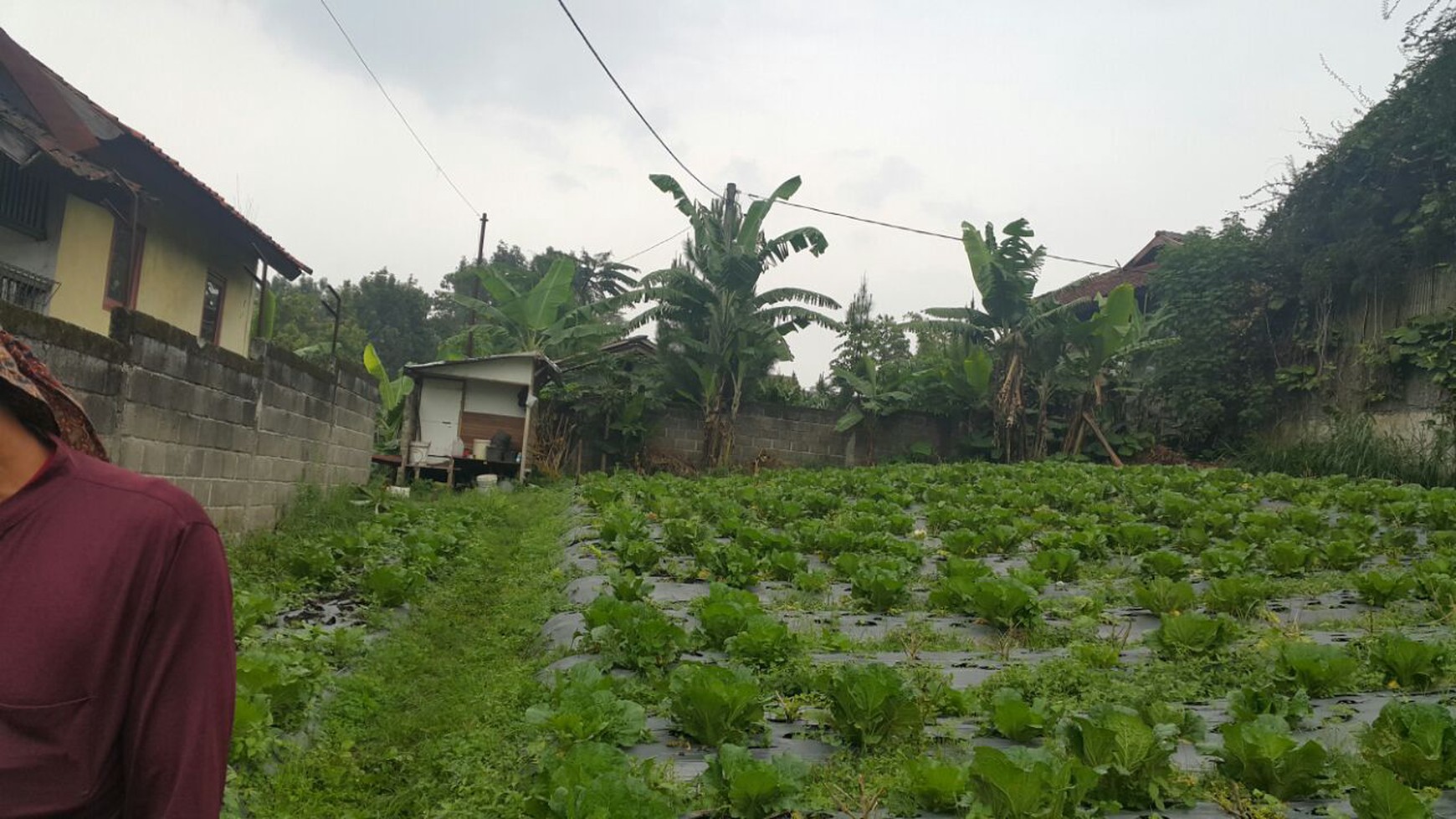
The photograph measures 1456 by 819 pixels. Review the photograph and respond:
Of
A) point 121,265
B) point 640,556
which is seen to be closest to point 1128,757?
point 640,556

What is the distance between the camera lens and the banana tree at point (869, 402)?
767 inches

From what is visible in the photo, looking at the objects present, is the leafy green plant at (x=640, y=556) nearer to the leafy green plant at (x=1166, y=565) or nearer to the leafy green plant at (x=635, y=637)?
the leafy green plant at (x=635, y=637)

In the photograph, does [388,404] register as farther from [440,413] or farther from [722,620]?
[722,620]

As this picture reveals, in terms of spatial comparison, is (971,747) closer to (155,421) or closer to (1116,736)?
(1116,736)

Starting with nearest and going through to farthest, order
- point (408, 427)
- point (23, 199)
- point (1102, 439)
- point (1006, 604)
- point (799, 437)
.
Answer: point (1006, 604) < point (23, 199) < point (1102, 439) < point (408, 427) < point (799, 437)

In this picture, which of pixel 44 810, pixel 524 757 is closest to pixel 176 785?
pixel 44 810

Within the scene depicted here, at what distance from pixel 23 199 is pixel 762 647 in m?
9.54

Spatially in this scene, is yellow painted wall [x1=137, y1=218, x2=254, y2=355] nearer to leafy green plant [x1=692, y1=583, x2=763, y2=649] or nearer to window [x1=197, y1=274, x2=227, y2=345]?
window [x1=197, y1=274, x2=227, y2=345]

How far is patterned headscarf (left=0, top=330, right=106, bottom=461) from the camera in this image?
133cm

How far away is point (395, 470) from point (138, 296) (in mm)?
7645

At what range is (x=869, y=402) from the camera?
19.7m

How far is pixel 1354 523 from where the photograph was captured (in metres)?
8.11

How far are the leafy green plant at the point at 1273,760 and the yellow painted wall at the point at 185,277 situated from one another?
12637 mm

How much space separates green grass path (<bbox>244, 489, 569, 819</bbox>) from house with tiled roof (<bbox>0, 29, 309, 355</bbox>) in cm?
484
